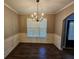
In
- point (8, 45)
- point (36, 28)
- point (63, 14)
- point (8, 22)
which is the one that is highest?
point (63, 14)

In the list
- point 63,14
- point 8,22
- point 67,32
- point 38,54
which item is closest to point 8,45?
point 8,22

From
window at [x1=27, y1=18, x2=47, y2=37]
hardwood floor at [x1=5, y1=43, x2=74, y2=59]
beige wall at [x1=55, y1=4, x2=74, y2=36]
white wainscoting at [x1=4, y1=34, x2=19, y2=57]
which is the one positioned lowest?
hardwood floor at [x1=5, y1=43, x2=74, y2=59]

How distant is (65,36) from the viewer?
24.2ft

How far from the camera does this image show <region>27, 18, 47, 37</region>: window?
32.8ft

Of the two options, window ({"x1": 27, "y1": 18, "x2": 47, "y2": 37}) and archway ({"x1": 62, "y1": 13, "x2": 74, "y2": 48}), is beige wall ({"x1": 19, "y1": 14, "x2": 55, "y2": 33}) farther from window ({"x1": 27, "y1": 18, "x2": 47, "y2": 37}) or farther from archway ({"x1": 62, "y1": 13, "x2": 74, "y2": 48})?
archway ({"x1": 62, "y1": 13, "x2": 74, "y2": 48})

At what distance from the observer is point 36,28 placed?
394 inches

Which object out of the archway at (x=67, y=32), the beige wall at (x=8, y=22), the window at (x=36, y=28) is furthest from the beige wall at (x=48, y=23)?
the beige wall at (x=8, y=22)

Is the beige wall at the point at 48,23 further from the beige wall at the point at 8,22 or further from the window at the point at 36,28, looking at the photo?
the beige wall at the point at 8,22

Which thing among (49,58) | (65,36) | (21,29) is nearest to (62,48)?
(65,36)

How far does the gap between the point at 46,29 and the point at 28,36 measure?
1.64m

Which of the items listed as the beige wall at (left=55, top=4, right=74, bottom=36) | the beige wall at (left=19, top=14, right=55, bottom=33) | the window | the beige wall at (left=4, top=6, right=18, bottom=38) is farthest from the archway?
the beige wall at (left=4, top=6, right=18, bottom=38)

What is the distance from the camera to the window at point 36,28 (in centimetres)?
999

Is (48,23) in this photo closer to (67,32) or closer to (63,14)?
(67,32)

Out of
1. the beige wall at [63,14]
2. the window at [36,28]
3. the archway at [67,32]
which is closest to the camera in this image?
the beige wall at [63,14]
